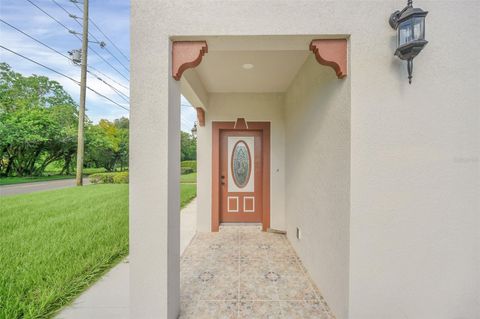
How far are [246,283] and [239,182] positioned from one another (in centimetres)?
219

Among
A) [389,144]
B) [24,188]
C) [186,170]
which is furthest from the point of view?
[186,170]

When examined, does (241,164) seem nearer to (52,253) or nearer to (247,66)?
(247,66)

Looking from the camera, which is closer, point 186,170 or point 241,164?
point 241,164

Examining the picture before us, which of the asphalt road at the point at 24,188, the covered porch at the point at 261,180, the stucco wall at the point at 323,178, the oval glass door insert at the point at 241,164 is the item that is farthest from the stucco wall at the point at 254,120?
the asphalt road at the point at 24,188

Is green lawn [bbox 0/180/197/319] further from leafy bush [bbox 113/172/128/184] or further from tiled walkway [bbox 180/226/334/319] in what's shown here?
leafy bush [bbox 113/172/128/184]

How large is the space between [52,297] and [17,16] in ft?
31.0

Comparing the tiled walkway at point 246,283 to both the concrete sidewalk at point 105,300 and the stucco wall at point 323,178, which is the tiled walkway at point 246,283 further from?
the concrete sidewalk at point 105,300

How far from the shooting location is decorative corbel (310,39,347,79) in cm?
162

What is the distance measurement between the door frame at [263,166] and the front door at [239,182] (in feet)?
0.69

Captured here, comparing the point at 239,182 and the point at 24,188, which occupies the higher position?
the point at 239,182

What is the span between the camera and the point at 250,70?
2.93 meters

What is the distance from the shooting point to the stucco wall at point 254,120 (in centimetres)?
400

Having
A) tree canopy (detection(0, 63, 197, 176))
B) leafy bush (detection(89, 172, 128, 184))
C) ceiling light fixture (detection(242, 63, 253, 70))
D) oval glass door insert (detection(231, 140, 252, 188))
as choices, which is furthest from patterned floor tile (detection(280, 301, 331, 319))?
tree canopy (detection(0, 63, 197, 176))

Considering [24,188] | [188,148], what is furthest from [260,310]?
[188,148]
